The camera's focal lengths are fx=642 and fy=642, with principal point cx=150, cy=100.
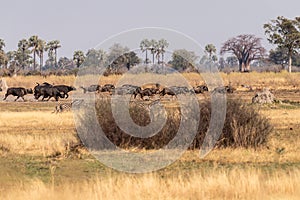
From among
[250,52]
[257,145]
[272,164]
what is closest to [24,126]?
[257,145]

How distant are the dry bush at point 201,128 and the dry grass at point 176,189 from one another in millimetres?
5835

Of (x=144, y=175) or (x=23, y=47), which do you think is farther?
(x=23, y=47)

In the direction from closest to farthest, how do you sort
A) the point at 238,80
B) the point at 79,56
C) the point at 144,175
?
1. the point at 144,175
2. the point at 238,80
3. the point at 79,56

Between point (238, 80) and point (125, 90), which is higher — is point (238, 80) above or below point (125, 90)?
above

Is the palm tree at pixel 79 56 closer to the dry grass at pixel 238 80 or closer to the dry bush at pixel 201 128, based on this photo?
the dry grass at pixel 238 80

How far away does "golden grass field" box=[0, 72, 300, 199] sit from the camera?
38.6 ft

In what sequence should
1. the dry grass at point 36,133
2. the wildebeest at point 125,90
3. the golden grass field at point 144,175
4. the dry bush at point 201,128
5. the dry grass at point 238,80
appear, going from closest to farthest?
the golden grass field at point 144,175
the dry grass at point 36,133
the dry bush at point 201,128
the wildebeest at point 125,90
the dry grass at point 238,80

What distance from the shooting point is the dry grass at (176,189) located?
11570mm

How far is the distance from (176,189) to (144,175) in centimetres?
236

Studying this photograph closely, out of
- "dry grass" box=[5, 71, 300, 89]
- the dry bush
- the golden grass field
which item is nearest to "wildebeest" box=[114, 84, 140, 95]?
the golden grass field

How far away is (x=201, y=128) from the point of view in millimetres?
19250

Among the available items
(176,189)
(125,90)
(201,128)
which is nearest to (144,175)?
(176,189)

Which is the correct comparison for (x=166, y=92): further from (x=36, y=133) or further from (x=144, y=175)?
(x=144, y=175)

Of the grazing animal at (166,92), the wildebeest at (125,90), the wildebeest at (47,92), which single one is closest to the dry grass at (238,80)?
the grazing animal at (166,92)
